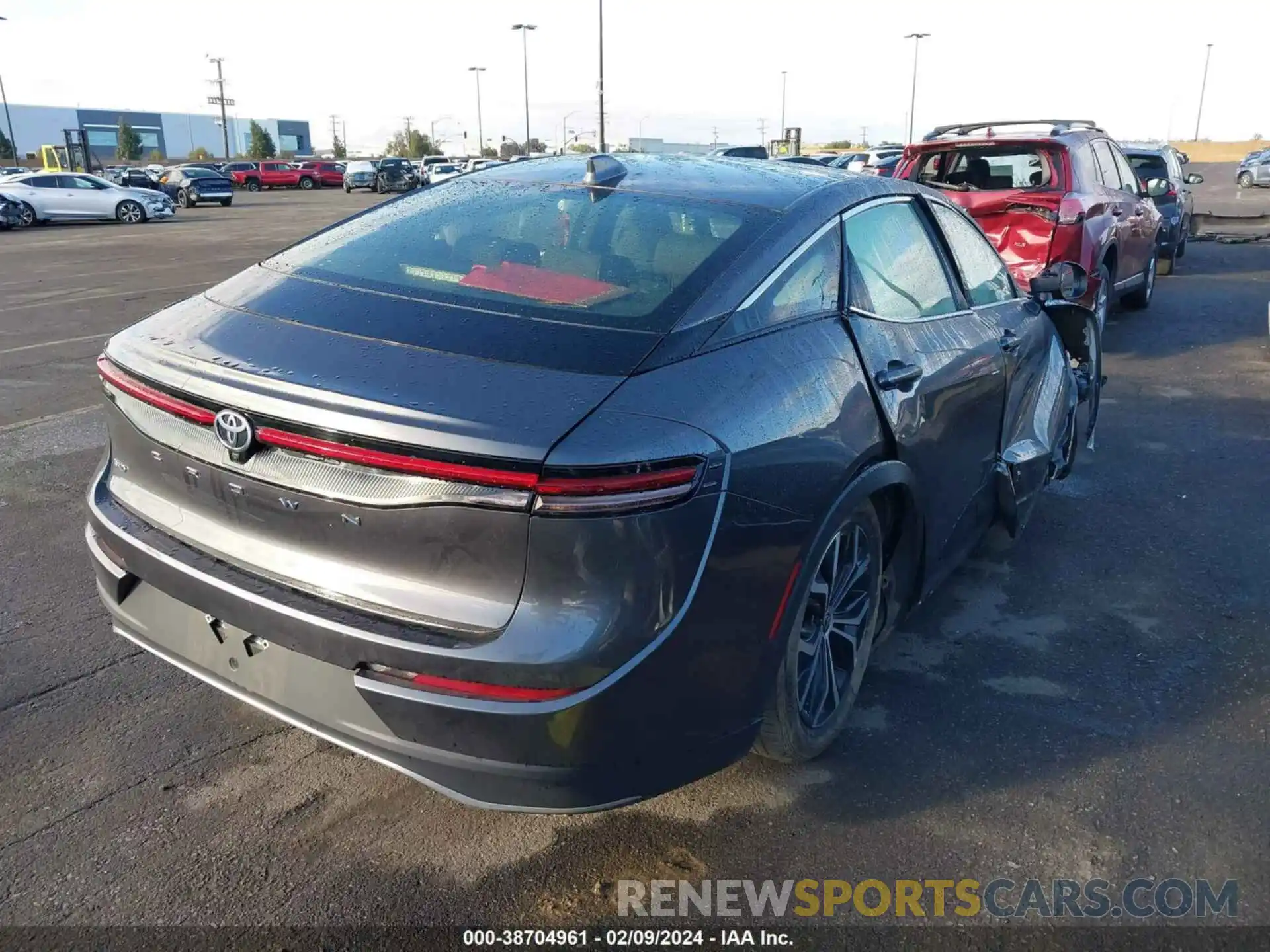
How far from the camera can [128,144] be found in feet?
295

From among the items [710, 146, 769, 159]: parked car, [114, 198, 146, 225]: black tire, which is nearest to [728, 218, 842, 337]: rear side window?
[710, 146, 769, 159]: parked car

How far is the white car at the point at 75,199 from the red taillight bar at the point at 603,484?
3134 centimetres

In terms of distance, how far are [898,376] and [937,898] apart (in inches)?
56.0

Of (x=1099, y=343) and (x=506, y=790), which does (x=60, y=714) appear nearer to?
(x=506, y=790)

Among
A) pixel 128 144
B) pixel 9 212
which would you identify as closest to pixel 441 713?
pixel 9 212

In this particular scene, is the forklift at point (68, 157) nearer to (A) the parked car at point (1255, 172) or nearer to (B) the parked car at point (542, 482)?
(A) the parked car at point (1255, 172)

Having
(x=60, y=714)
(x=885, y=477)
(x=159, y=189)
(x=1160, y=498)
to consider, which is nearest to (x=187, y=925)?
(x=60, y=714)

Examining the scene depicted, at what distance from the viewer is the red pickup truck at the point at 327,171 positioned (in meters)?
59.0

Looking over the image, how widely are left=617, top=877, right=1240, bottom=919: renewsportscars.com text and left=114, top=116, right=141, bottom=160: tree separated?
333 feet

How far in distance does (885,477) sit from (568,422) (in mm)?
1152

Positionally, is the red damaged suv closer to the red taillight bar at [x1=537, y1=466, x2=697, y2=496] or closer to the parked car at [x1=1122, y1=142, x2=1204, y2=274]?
the parked car at [x1=1122, y1=142, x2=1204, y2=274]

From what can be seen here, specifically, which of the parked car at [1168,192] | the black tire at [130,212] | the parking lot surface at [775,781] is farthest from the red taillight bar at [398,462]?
the black tire at [130,212]

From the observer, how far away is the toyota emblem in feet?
7.49

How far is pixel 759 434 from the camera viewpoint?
2.36 metres
